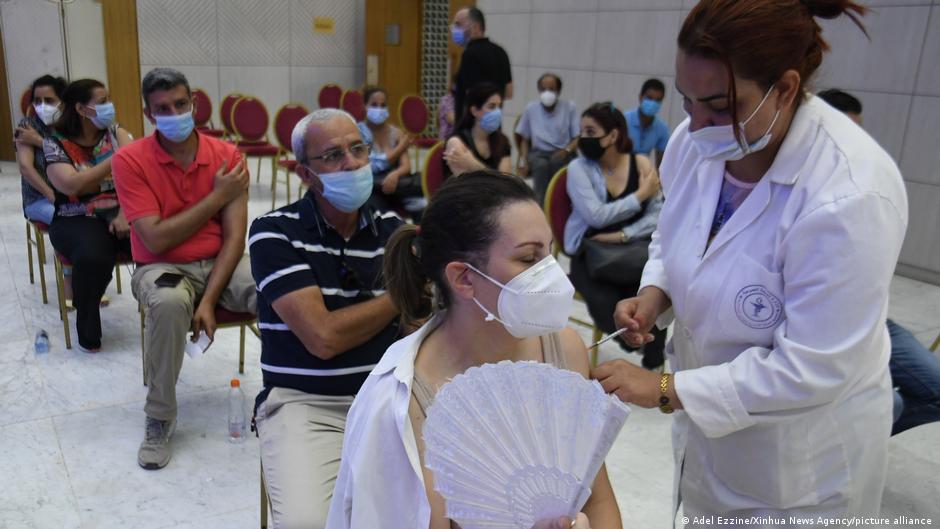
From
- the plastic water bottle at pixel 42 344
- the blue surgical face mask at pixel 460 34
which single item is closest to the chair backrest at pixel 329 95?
the blue surgical face mask at pixel 460 34

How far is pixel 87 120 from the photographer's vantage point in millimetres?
4008

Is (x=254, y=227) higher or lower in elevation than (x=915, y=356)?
higher

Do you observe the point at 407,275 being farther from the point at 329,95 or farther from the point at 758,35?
the point at 329,95

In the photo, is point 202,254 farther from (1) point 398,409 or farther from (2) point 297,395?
(1) point 398,409

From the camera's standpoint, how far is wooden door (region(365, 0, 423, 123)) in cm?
1110

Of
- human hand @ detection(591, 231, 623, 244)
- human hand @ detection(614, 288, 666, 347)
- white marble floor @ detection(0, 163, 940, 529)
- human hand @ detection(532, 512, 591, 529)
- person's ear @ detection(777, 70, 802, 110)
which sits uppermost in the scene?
person's ear @ detection(777, 70, 802, 110)

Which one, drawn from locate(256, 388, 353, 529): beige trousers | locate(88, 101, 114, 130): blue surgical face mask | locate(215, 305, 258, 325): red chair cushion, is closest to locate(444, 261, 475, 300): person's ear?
locate(256, 388, 353, 529): beige trousers

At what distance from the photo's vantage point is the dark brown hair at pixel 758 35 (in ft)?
4.08

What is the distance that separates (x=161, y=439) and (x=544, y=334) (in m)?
2.08

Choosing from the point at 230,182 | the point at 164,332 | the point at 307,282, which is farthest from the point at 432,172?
the point at 307,282

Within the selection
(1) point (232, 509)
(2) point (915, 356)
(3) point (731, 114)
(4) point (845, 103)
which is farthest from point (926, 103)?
(1) point (232, 509)

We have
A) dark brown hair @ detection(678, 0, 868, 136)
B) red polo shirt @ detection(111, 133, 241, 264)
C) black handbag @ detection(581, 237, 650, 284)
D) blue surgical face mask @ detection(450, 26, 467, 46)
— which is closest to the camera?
dark brown hair @ detection(678, 0, 868, 136)

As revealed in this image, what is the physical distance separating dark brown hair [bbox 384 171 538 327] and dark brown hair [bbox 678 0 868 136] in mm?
464

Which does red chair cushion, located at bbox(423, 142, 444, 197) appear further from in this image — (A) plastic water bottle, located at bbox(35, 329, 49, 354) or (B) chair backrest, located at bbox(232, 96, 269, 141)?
(B) chair backrest, located at bbox(232, 96, 269, 141)
